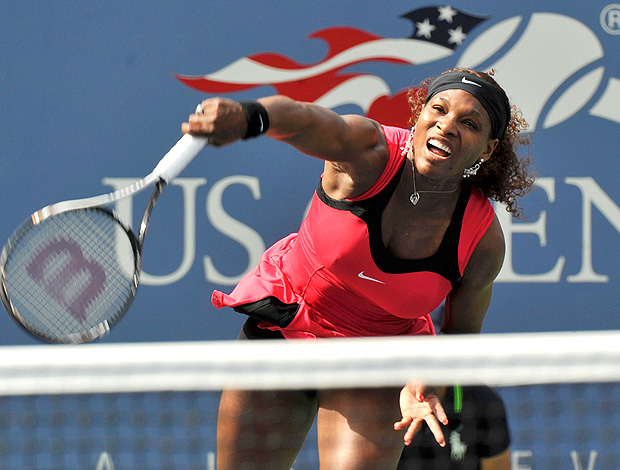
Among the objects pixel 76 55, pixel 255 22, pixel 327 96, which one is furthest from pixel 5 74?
pixel 327 96

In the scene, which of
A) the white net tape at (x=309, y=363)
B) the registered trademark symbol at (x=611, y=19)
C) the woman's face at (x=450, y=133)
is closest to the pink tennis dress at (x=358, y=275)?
the woman's face at (x=450, y=133)

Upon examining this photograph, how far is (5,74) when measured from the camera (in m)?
3.62

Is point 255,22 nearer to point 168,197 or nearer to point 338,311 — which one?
point 168,197

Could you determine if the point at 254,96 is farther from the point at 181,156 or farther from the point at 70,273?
the point at 181,156

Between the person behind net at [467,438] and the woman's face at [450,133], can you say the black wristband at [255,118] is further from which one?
the person behind net at [467,438]

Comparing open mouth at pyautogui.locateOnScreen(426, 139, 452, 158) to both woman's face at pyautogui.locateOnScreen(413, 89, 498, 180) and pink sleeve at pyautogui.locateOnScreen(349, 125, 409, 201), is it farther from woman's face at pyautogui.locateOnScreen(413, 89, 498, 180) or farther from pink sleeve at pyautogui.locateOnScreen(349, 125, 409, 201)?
pink sleeve at pyautogui.locateOnScreen(349, 125, 409, 201)

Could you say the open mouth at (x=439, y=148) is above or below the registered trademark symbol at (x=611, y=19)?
below

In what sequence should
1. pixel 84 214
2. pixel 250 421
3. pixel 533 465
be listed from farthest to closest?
pixel 533 465 → pixel 250 421 → pixel 84 214

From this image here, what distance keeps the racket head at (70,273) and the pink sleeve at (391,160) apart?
664 millimetres

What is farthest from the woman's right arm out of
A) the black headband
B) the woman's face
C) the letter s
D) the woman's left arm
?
the letter s

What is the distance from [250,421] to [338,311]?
16.6 inches

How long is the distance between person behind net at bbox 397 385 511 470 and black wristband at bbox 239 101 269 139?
1.35 meters

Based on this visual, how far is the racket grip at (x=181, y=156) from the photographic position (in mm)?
1908

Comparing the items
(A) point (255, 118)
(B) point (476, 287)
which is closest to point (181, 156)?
(A) point (255, 118)
